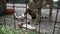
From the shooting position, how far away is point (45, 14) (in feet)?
9.86

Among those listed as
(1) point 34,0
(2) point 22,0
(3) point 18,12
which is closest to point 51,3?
(1) point 34,0

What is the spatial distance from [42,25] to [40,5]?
0.33m

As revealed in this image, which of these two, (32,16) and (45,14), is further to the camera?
(45,14)

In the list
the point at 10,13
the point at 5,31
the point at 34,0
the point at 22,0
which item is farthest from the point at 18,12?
the point at 5,31

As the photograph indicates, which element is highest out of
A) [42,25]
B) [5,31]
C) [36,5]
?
[36,5]

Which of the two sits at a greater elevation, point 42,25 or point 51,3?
point 51,3

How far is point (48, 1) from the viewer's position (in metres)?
2.52

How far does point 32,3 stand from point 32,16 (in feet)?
1.15

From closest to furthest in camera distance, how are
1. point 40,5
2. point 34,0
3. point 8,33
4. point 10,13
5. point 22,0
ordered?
point 8,33, point 40,5, point 34,0, point 22,0, point 10,13

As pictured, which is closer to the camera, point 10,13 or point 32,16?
point 32,16

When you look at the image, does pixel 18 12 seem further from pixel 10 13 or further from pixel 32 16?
pixel 32 16

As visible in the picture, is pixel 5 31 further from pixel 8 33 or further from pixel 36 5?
pixel 36 5

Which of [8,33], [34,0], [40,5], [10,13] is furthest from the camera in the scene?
[10,13]

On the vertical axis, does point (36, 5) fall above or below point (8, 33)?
above
